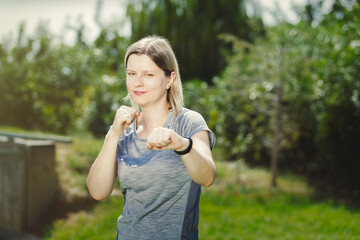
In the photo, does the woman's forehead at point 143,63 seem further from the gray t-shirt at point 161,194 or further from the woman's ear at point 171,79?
the gray t-shirt at point 161,194

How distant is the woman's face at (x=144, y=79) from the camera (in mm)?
1496

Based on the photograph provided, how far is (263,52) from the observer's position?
6.64 meters

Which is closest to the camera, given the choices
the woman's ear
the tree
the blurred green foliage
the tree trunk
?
the woman's ear

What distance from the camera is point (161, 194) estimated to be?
143cm

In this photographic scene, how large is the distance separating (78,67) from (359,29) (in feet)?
27.4

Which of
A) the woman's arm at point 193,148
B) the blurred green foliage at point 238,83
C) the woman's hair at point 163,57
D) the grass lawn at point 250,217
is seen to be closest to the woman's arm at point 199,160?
the woman's arm at point 193,148

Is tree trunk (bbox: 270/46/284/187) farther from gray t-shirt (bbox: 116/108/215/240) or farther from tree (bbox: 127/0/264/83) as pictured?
tree (bbox: 127/0/264/83)

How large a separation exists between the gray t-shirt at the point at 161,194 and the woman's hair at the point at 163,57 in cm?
14

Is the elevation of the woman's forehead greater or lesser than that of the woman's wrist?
greater

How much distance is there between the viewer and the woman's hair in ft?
4.91

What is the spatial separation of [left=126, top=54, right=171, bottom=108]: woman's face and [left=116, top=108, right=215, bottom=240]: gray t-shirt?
18cm

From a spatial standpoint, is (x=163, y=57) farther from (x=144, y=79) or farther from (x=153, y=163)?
(x=153, y=163)

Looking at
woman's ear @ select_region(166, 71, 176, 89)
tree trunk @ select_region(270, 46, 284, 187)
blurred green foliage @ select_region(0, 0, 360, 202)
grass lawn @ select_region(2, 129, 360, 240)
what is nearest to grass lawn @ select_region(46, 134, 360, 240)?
grass lawn @ select_region(2, 129, 360, 240)

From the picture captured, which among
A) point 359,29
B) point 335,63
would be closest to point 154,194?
point 359,29
